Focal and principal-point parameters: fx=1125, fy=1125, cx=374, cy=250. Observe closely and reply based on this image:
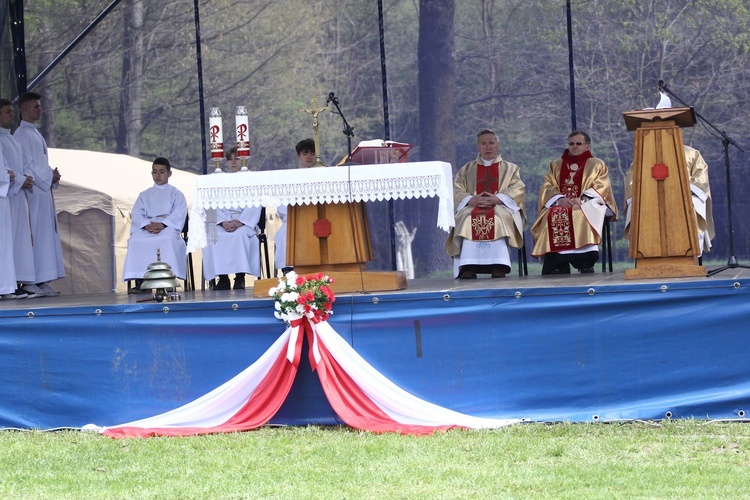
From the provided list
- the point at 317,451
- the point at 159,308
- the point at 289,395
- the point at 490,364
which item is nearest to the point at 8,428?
the point at 159,308

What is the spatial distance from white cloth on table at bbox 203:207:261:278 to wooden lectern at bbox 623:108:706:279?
13.4 ft

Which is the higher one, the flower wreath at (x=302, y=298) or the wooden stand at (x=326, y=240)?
the wooden stand at (x=326, y=240)

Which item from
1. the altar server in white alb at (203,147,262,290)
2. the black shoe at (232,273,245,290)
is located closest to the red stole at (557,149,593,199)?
the altar server in white alb at (203,147,262,290)

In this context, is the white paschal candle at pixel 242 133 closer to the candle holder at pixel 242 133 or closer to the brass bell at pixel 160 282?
the candle holder at pixel 242 133

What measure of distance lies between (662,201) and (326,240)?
77.3 inches

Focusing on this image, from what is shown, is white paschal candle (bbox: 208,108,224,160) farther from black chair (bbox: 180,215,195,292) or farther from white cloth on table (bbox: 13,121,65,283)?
white cloth on table (bbox: 13,121,65,283)

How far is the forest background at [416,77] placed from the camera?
1998 cm

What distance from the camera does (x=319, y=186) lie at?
6.57 meters

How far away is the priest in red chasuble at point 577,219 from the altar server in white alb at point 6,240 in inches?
152

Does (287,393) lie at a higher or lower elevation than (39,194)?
lower

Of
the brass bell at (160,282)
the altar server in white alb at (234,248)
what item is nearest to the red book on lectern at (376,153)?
the brass bell at (160,282)

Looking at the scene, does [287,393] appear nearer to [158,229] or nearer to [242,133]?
[242,133]

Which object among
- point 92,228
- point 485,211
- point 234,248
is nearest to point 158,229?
point 234,248

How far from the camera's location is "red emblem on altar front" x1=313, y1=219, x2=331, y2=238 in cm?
671
